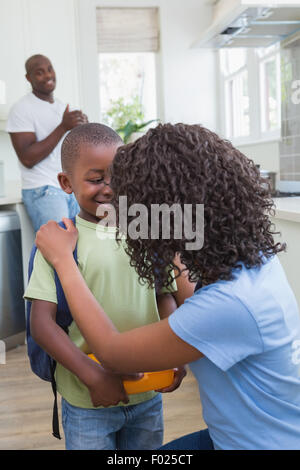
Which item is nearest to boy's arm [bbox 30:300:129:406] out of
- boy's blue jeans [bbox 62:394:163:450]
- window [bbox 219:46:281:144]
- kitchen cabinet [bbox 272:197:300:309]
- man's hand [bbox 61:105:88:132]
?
boy's blue jeans [bbox 62:394:163:450]

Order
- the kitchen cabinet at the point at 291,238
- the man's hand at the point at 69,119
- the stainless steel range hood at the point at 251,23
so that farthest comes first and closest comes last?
1. the man's hand at the point at 69,119
2. the stainless steel range hood at the point at 251,23
3. the kitchen cabinet at the point at 291,238

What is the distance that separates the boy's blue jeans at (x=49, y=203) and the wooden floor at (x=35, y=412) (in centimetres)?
78

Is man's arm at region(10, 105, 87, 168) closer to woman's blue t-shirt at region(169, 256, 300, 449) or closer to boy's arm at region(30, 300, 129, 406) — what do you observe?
boy's arm at region(30, 300, 129, 406)

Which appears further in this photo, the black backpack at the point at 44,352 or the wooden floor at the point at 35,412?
the wooden floor at the point at 35,412

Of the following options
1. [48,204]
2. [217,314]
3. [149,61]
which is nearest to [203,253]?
[217,314]

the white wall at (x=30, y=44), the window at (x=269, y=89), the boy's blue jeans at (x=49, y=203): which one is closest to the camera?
the boy's blue jeans at (x=49, y=203)

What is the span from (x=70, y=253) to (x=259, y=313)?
33cm

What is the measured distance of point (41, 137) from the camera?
A: 258 cm

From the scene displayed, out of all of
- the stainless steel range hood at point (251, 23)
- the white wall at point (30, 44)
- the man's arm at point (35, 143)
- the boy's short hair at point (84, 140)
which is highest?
the white wall at point (30, 44)

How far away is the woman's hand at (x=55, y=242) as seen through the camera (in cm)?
85

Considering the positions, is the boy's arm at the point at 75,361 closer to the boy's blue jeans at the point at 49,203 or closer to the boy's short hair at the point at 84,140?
the boy's short hair at the point at 84,140

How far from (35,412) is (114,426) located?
1.22m

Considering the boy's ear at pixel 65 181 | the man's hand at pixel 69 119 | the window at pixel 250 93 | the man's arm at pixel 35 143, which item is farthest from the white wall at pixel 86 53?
the boy's ear at pixel 65 181
